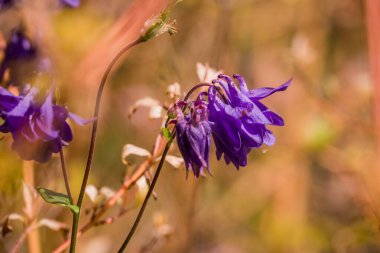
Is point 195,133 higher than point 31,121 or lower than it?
lower

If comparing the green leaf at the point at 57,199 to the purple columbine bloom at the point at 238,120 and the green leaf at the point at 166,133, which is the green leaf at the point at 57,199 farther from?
the purple columbine bloom at the point at 238,120

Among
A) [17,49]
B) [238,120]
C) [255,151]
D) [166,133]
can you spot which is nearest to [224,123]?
[238,120]

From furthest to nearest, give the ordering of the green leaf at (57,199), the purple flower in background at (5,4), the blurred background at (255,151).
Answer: the blurred background at (255,151), the purple flower in background at (5,4), the green leaf at (57,199)

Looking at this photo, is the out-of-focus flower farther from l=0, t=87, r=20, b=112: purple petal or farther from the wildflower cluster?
the wildflower cluster

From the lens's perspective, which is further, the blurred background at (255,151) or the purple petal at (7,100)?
the blurred background at (255,151)

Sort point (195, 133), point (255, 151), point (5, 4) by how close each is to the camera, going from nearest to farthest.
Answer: point (195, 133) < point (5, 4) < point (255, 151)

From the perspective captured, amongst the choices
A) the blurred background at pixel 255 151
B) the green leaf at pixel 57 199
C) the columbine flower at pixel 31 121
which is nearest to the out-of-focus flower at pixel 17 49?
the blurred background at pixel 255 151

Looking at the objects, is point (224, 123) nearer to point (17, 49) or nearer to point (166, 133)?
point (166, 133)

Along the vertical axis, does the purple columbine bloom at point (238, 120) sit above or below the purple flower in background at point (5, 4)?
below
